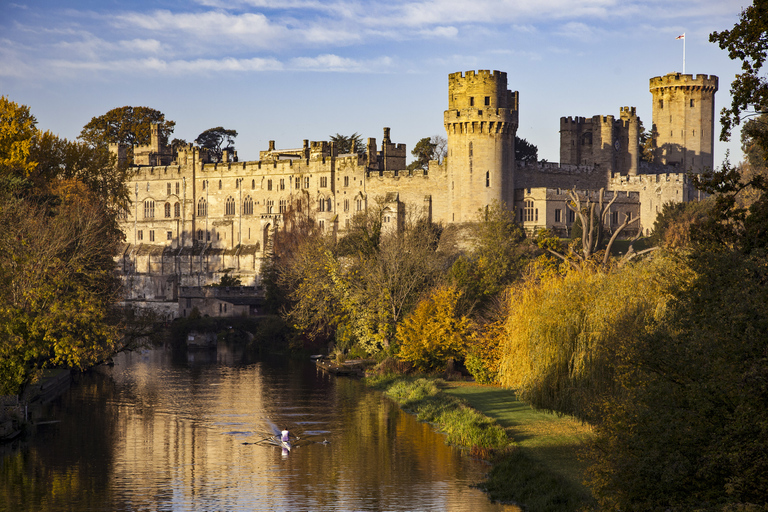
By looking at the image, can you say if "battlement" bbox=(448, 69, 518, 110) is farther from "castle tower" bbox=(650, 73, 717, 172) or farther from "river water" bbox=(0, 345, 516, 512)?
"river water" bbox=(0, 345, 516, 512)

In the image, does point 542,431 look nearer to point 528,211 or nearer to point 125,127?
point 528,211

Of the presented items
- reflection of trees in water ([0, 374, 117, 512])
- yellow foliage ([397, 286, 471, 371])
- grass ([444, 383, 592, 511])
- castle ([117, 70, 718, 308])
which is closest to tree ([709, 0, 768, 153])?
grass ([444, 383, 592, 511])

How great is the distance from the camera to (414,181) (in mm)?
78750

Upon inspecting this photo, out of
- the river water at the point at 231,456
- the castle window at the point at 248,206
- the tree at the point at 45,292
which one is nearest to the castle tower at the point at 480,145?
the castle window at the point at 248,206

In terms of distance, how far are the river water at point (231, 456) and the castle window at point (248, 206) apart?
4721 cm

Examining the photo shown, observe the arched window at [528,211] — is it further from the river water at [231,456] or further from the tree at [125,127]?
the tree at [125,127]

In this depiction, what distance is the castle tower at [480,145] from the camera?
73.3 metres

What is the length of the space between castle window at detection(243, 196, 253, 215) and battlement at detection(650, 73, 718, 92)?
39.0 m

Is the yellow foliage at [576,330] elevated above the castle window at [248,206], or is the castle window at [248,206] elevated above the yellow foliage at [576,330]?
the castle window at [248,206]

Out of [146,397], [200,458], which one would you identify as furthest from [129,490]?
[146,397]

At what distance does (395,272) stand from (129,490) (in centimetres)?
2729

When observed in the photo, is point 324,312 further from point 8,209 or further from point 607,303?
point 607,303

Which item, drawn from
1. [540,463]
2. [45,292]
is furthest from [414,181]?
[540,463]

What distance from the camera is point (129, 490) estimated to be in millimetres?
24000
